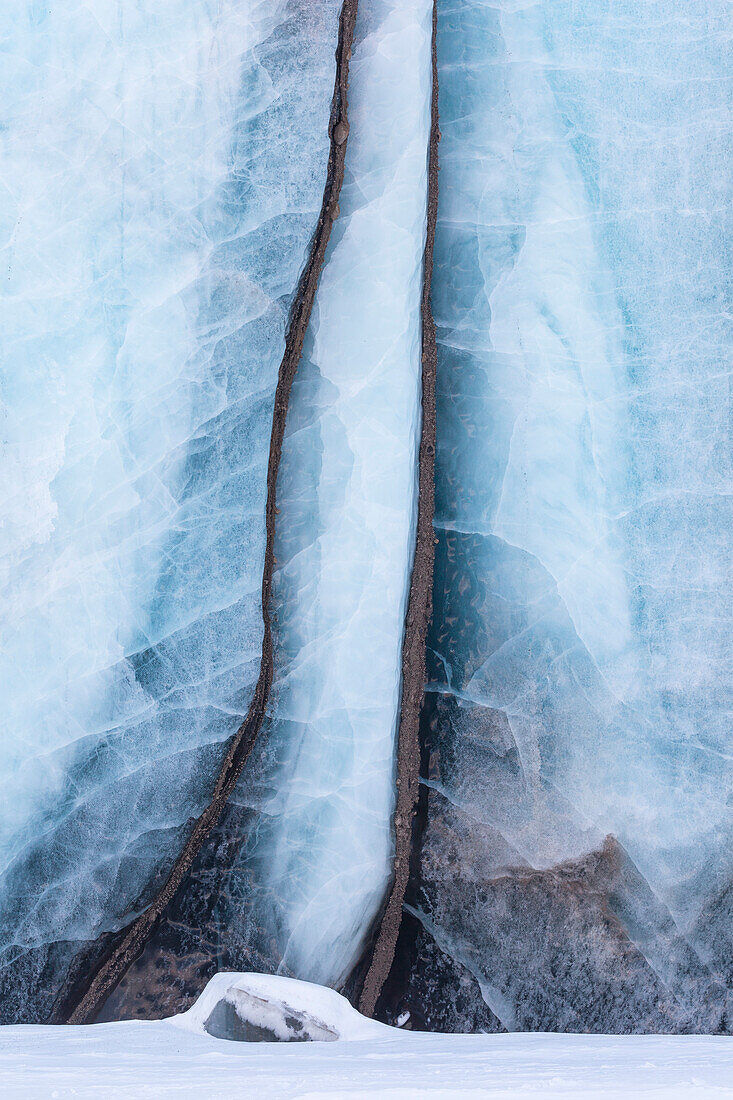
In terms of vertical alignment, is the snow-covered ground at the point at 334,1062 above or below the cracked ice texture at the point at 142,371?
below

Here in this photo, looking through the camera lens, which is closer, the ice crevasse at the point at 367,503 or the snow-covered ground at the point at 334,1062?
the snow-covered ground at the point at 334,1062

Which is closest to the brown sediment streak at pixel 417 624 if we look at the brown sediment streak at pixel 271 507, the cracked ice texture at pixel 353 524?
the cracked ice texture at pixel 353 524

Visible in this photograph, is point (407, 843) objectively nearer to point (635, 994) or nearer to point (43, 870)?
point (635, 994)

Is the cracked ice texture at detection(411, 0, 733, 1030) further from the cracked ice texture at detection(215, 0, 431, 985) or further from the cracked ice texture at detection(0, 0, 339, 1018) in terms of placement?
the cracked ice texture at detection(0, 0, 339, 1018)

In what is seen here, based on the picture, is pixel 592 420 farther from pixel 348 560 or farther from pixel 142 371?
pixel 142 371

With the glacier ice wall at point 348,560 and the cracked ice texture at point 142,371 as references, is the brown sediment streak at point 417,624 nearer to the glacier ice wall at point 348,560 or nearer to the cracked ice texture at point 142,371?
the glacier ice wall at point 348,560

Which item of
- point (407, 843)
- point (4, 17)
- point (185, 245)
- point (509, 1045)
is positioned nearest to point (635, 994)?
point (509, 1045)

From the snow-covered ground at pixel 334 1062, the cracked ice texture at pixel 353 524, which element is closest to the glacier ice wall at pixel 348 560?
the cracked ice texture at pixel 353 524
